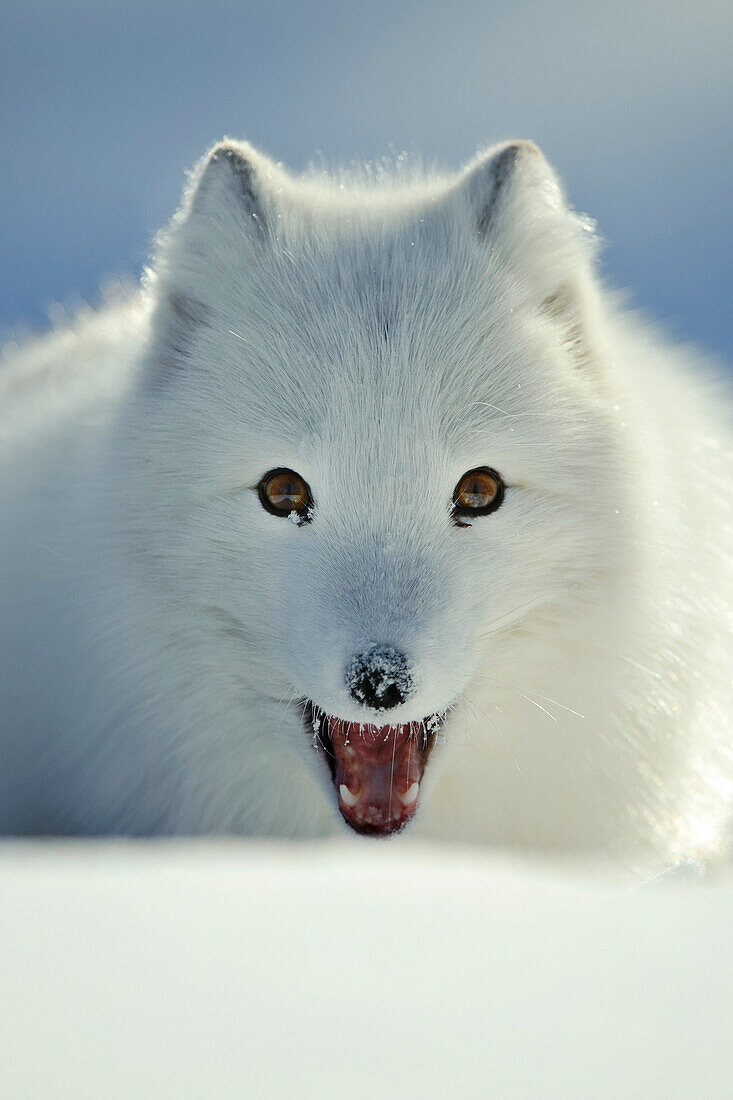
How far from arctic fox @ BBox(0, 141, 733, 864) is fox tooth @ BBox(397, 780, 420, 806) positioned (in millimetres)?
11

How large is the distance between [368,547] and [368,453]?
0.24 m

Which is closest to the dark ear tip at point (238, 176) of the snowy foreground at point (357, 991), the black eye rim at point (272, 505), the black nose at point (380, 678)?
the black eye rim at point (272, 505)

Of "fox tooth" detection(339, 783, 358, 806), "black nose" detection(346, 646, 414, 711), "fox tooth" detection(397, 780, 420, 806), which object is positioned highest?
"black nose" detection(346, 646, 414, 711)

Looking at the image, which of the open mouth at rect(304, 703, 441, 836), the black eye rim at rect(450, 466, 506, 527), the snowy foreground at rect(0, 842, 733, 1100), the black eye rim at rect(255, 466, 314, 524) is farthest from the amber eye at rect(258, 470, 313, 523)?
the snowy foreground at rect(0, 842, 733, 1100)

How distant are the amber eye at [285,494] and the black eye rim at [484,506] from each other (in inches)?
15.3

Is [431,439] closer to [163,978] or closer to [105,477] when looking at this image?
[105,477]

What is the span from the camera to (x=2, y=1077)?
36.8 inches

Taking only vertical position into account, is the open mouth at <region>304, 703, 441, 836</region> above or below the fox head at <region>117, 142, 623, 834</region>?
below

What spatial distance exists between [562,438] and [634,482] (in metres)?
0.30

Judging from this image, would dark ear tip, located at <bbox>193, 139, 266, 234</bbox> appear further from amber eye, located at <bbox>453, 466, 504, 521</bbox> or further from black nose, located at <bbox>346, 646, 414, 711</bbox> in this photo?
black nose, located at <bbox>346, 646, 414, 711</bbox>

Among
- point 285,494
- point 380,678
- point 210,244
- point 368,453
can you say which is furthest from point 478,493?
point 210,244

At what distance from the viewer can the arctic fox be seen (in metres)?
2.88

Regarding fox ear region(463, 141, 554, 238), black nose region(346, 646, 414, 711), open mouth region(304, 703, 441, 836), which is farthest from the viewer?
fox ear region(463, 141, 554, 238)

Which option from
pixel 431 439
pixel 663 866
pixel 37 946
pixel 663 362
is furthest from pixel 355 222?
pixel 37 946
